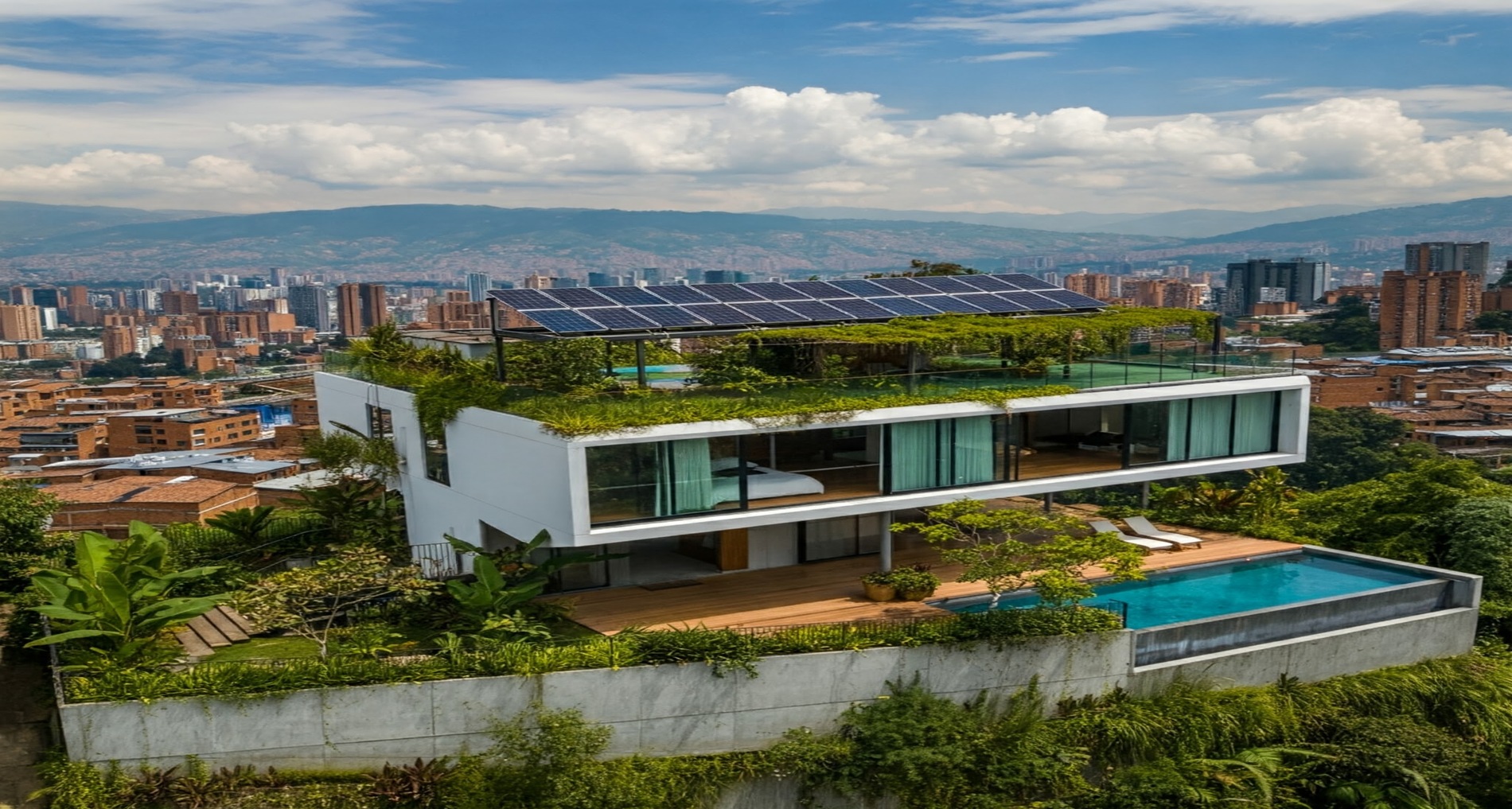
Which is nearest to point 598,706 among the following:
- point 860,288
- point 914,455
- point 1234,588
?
point 914,455

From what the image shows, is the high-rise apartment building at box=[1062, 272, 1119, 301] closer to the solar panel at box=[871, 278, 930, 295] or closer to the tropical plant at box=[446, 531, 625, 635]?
the solar panel at box=[871, 278, 930, 295]

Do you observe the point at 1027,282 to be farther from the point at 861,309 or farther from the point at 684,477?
the point at 684,477

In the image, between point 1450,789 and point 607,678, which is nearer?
point 607,678

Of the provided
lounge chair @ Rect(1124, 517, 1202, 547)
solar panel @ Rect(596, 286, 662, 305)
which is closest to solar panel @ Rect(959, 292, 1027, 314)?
lounge chair @ Rect(1124, 517, 1202, 547)

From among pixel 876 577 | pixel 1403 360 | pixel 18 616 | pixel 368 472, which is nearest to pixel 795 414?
pixel 876 577

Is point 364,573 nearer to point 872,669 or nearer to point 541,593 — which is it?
point 541,593

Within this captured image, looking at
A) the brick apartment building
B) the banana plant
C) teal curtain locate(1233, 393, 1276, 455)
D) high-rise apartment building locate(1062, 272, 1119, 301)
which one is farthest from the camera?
high-rise apartment building locate(1062, 272, 1119, 301)
